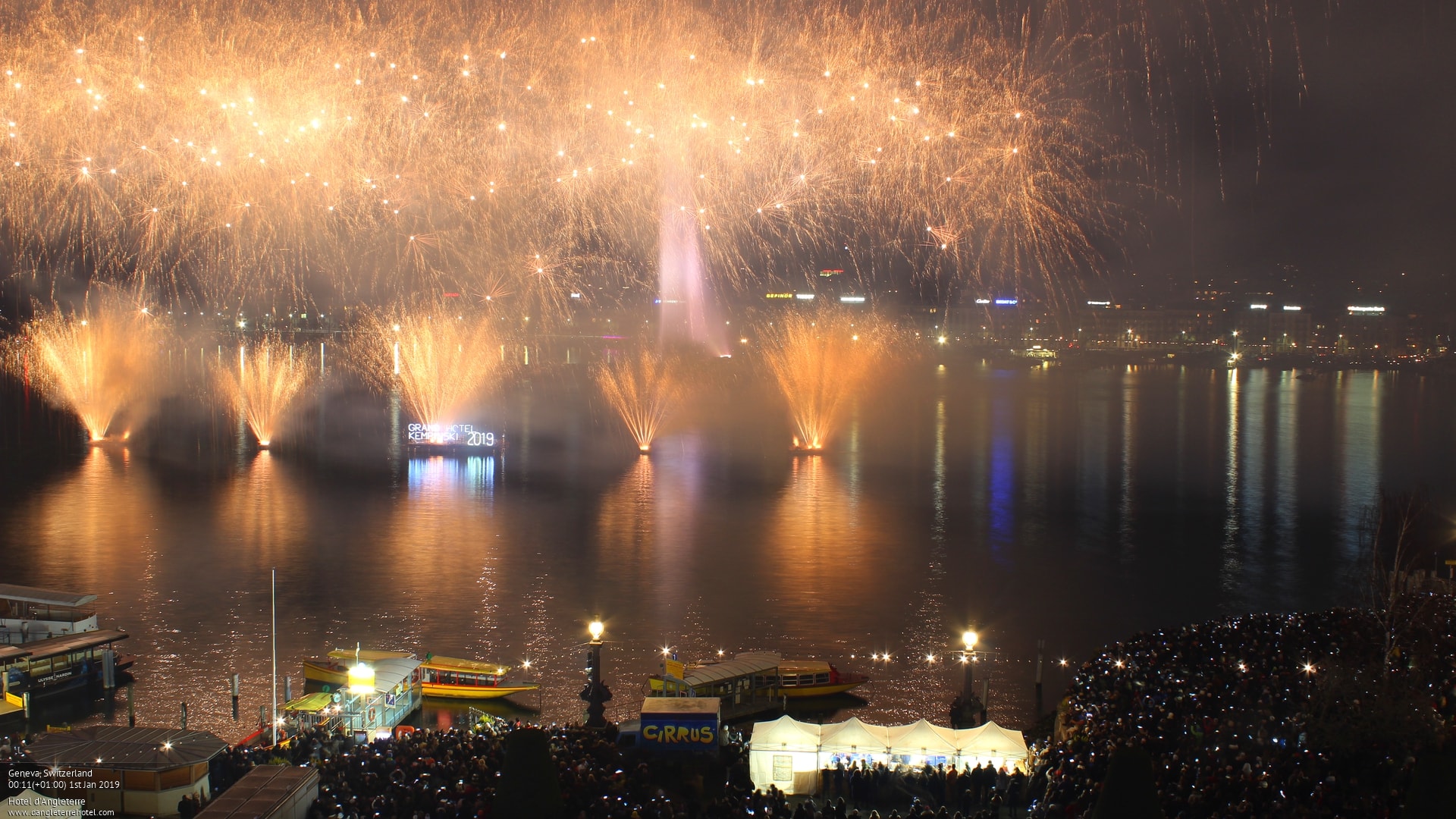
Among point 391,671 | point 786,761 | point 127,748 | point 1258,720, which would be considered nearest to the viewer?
point 127,748

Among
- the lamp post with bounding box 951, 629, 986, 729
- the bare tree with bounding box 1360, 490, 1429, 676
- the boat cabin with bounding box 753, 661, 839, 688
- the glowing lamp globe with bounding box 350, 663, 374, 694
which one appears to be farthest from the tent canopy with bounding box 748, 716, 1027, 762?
the glowing lamp globe with bounding box 350, 663, 374, 694

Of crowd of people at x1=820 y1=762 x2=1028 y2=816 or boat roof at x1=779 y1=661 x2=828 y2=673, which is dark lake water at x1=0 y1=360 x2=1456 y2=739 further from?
crowd of people at x1=820 y1=762 x2=1028 y2=816

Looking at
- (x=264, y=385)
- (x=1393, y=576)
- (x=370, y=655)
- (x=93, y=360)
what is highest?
(x=93, y=360)

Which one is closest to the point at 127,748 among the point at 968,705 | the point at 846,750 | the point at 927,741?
the point at 846,750

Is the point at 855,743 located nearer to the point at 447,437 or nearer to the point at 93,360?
the point at 447,437

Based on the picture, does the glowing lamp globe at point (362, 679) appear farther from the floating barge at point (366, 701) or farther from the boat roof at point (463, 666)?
the boat roof at point (463, 666)

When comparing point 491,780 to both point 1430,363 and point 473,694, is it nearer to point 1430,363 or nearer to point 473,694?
point 473,694
